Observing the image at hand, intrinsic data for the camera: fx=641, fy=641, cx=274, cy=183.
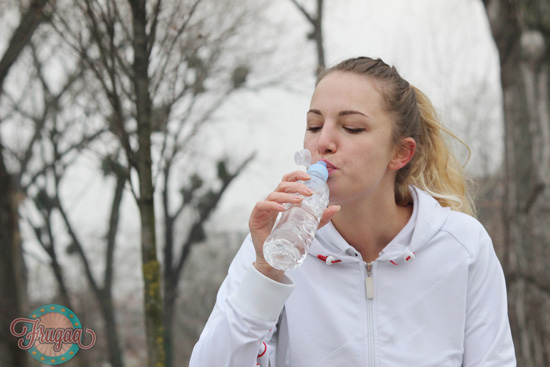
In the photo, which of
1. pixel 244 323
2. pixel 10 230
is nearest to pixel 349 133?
pixel 244 323

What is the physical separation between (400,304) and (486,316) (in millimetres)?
320

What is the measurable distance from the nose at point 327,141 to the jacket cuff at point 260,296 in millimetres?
511

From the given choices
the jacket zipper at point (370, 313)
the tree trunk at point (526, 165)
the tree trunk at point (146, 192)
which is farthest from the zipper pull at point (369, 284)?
the tree trunk at point (526, 165)

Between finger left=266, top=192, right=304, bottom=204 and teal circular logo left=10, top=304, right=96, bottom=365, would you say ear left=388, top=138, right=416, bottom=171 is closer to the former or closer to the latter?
finger left=266, top=192, right=304, bottom=204

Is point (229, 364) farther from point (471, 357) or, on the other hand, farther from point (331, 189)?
point (471, 357)

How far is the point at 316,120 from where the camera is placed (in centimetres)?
240

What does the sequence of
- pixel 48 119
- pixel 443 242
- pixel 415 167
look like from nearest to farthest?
pixel 443 242 → pixel 415 167 → pixel 48 119

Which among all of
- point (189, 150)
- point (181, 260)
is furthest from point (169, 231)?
point (189, 150)

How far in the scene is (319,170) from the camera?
2.19 metres

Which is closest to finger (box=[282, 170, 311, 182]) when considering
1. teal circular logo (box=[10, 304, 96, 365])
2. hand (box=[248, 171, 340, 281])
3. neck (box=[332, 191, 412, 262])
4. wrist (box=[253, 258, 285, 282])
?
hand (box=[248, 171, 340, 281])

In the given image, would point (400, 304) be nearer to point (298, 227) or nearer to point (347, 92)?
point (298, 227)

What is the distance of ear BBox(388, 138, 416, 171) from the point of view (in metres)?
2.58

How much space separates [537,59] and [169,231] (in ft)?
33.6

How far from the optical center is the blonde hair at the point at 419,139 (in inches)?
99.2
